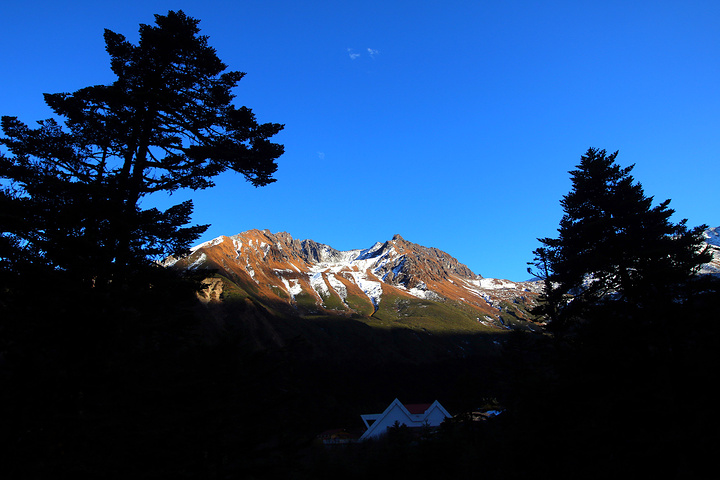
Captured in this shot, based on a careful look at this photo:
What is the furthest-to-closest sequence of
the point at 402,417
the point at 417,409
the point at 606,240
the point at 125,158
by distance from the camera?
1. the point at 417,409
2. the point at 402,417
3. the point at 606,240
4. the point at 125,158

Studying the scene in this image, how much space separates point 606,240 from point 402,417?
47689mm

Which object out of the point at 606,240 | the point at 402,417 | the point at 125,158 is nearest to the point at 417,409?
the point at 402,417

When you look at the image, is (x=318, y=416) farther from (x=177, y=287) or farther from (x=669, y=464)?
(x=669, y=464)

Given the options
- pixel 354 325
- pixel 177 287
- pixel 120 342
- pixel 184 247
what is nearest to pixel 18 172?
pixel 184 247

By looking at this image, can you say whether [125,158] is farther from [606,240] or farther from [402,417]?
[402,417]

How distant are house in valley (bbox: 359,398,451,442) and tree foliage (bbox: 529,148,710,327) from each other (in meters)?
40.3

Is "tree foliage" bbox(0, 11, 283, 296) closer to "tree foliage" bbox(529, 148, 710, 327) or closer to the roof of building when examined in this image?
"tree foliage" bbox(529, 148, 710, 327)

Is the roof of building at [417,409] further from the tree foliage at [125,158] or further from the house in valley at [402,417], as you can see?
the tree foliage at [125,158]

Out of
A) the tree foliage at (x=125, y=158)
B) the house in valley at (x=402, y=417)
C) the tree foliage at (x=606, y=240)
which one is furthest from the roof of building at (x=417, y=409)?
the tree foliage at (x=125, y=158)

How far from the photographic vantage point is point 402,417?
5878 centimetres

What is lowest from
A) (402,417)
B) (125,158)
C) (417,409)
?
(402,417)

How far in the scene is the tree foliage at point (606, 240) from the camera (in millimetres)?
18281

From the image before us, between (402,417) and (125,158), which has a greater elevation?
(125,158)

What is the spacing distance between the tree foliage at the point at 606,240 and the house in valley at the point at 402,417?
40.3m
